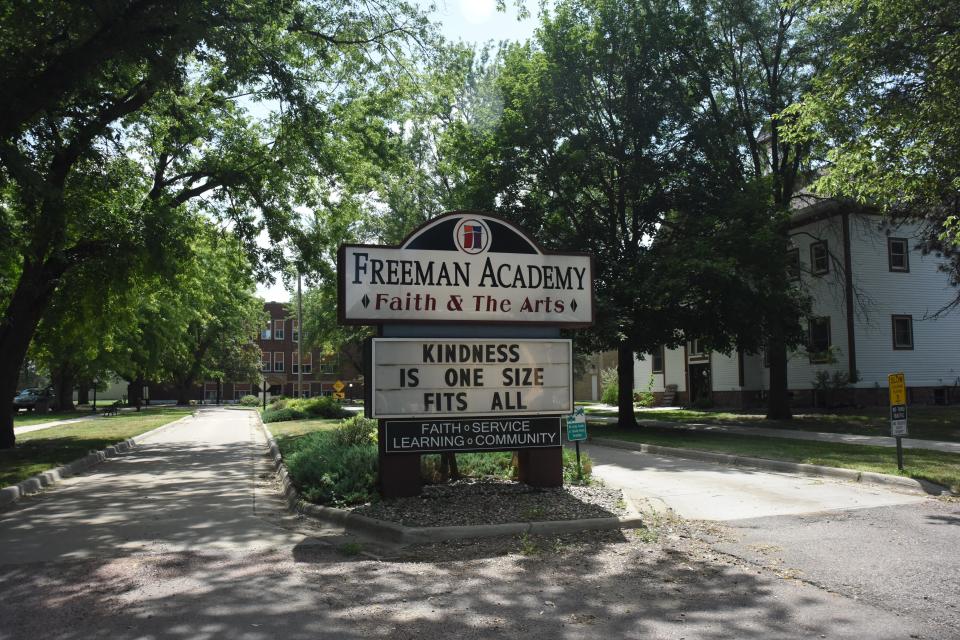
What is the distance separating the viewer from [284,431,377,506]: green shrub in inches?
362

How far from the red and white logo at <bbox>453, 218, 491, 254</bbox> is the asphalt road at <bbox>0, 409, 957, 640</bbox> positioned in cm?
390

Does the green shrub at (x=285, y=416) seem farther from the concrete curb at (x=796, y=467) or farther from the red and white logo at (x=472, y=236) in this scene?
the red and white logo at (x=472, y=236)

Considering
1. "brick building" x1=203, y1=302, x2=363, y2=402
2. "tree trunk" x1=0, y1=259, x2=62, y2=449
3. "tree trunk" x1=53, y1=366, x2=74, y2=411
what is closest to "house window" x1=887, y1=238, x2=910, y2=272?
"tree trunk" x1=0, y1=259, x2=62, y2=449

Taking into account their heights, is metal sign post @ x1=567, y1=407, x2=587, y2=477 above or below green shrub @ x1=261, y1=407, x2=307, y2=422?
above

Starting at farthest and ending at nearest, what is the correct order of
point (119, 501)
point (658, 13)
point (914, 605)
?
point (658, 13)
point (119, 501)
point (914, 605)

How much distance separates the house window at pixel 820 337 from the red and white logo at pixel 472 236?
26199mm

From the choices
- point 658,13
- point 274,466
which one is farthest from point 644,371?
point 274,466

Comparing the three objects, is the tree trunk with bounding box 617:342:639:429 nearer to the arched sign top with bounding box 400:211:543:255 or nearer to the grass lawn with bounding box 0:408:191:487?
the arched sign top with bounding box 400:211:543:255


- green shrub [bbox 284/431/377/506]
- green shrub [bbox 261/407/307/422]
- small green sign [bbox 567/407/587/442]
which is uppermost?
small green sign [bbox 567/407/587/442]

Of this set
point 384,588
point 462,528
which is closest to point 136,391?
point 462,528

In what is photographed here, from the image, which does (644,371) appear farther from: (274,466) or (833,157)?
(274,466)

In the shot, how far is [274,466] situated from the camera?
15703 mm

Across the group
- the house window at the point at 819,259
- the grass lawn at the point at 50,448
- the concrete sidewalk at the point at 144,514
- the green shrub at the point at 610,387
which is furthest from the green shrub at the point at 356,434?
the green shrub at the point at 610,387

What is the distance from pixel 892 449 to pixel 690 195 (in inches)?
425
